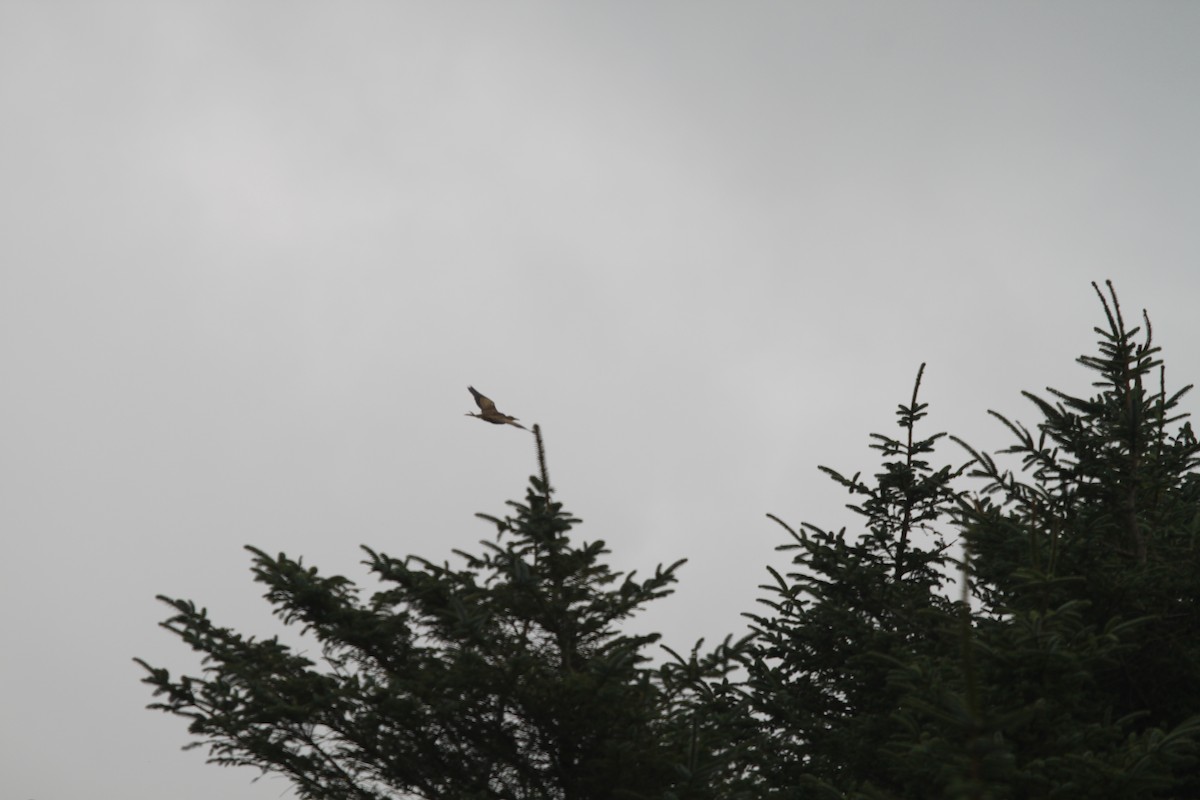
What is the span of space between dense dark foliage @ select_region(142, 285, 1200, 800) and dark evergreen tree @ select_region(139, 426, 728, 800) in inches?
0.8

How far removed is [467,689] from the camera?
22.4 ft

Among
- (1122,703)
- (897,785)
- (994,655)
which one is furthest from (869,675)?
(994,655)

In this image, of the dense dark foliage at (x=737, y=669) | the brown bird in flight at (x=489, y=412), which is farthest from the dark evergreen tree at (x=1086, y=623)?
the brown bird in flight at (x=489, y=412)

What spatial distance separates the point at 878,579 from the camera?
10.2m

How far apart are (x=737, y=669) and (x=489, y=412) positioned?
8.94ft

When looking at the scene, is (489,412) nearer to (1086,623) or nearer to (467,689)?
(467,689)

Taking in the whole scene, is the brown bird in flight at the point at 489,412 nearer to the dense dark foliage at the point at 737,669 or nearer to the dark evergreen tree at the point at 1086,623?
the dense dark foliage at the point at 737,669

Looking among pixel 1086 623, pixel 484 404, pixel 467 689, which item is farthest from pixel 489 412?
pixel 1086 623

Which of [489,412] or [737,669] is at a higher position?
[489,412]

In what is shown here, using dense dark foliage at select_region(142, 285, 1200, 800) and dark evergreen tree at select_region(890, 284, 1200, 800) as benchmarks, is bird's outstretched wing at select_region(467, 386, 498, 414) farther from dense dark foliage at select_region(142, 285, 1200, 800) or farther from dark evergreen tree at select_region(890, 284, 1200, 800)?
dark evergreen tree at select_region(890, 284, 1200, 800)

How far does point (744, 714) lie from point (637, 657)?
334 cm

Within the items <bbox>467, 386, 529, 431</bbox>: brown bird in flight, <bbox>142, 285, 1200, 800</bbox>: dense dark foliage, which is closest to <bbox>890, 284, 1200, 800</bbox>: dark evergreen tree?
<bbox>142, 285, 1200, 800</bbox>: dense dark foliage

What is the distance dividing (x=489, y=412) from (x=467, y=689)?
2120mm

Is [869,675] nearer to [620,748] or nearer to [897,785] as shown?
[897,785]
